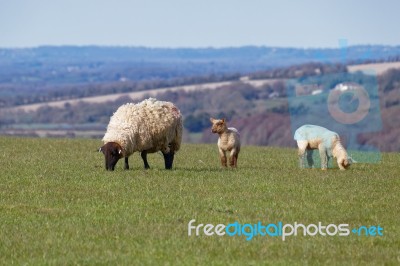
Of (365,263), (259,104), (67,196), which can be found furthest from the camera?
(259,104)

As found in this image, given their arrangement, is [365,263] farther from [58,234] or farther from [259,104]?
[259,104]

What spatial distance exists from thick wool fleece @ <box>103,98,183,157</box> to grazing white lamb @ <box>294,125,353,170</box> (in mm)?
2625

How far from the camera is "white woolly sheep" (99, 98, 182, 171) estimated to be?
74.5 ft

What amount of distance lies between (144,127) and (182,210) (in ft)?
20.6

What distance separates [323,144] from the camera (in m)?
23.4

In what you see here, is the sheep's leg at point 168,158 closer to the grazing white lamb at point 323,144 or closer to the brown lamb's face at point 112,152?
the brown lamb's face at point 112,152

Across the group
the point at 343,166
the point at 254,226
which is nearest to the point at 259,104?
the point at 343,166

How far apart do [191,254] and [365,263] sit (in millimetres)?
2048

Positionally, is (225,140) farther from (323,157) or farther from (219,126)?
(323,157)

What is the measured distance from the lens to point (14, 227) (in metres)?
15.4

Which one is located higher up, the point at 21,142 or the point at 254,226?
the point at 254,226

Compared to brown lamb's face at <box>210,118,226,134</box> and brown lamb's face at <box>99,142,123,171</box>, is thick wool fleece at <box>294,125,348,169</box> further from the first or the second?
brown lamb's face at <box>99,142,123,171</box>

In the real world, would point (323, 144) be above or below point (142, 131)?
below

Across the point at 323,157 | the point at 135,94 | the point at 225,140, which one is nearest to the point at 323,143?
the point at 323,157
